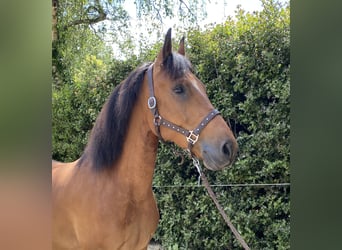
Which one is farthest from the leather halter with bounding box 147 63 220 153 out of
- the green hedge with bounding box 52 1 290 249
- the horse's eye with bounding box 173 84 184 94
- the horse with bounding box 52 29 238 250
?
the green hedge with bounding box 52 1 290 249

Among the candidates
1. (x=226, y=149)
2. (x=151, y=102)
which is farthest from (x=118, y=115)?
(x=226, y=149)

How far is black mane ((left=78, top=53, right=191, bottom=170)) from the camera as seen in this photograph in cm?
165

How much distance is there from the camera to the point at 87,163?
1830 mm

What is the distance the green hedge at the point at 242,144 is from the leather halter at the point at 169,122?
36 cm

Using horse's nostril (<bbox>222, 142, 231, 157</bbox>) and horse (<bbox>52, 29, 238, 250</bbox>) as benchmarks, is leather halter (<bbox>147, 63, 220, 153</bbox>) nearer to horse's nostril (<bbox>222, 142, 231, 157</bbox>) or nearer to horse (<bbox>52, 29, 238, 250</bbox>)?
horse (<bbox>52, 29, 238, 250</bbox>)

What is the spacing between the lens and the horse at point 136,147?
155 cm

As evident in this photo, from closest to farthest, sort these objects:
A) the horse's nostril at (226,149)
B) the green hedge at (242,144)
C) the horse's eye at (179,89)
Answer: the horse's nostril at (226,149), the horse's eye at (179,89), the green hedge at (242,144)

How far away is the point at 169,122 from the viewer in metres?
1.61

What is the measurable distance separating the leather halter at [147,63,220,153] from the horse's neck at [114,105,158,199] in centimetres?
6

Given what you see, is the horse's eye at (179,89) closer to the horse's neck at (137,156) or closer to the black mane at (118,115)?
the black mane at (118,115)

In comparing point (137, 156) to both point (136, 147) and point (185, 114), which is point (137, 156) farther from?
point (185, 114)

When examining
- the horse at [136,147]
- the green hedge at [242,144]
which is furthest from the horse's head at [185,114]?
the green hedge at [242,144]
